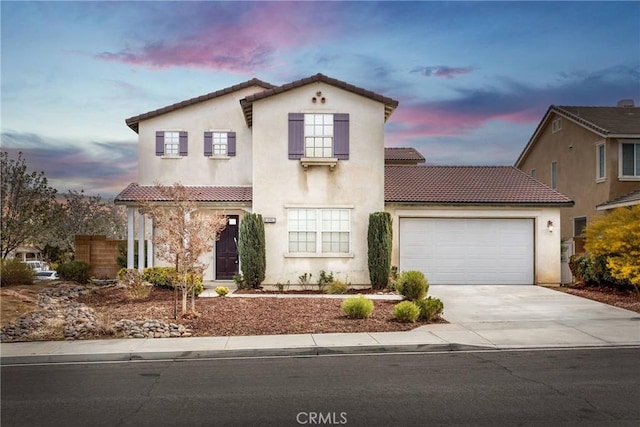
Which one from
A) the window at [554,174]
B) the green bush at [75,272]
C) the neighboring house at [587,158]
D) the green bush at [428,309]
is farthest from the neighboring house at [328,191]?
the window at [554,174]

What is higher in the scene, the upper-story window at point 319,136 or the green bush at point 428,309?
the upper-story window at point 319,136

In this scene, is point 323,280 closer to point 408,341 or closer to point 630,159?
point 408,341

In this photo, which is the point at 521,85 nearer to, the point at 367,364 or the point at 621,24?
the point at 621,24

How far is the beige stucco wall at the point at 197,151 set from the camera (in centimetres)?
2308

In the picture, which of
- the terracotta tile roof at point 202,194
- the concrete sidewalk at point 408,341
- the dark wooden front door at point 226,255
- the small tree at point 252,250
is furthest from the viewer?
the dark wooden front door at point 226,255

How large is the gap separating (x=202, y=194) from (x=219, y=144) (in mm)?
2863

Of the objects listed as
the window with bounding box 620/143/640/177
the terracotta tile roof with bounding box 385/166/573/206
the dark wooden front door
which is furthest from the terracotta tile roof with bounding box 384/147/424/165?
the dark wooden front door

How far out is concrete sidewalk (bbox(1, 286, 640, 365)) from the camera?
34.0 ft

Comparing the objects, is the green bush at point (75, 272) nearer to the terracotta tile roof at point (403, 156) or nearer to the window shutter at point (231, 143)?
the window shutter at point (231, 143)

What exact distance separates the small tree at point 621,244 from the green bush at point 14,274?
18598 millimetres

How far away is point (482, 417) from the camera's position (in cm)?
655

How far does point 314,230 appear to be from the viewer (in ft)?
65.2

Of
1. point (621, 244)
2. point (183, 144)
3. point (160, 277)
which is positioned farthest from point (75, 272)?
point (621, 244)

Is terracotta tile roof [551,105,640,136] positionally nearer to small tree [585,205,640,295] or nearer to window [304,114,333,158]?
small tree [585,205,640,295]
